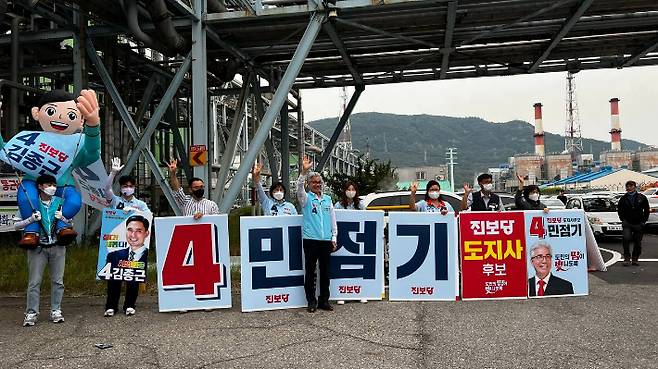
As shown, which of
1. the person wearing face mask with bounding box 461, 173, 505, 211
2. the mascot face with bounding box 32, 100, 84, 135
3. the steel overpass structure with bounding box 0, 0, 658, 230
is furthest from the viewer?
the steel overpass structure with bounding box 0, 0, 658, 230

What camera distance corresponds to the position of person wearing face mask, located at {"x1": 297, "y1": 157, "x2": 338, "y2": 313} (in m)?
6.68

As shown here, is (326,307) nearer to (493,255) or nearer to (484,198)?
(493,255)

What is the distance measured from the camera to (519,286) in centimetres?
721

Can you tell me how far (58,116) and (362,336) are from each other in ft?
14.5

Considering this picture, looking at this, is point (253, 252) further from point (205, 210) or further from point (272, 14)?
point (272, 14)

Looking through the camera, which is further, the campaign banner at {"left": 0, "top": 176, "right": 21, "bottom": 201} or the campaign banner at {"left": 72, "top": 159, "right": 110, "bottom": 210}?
the campaign banner at {"left": 0, "top": 176, "right": 21, "bottom": 201}

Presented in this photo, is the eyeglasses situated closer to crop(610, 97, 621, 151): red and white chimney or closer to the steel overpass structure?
the steel overpass structure

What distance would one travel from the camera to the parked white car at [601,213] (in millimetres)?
15773

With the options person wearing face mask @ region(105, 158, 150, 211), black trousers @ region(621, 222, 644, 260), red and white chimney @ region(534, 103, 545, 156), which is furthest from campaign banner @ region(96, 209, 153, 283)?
red and white chimney @ region(534, 103, 545, 156)

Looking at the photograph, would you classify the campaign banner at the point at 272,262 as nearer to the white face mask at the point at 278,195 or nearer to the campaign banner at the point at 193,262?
the campaign banner at the point at 193,262

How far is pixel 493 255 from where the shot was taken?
727cm

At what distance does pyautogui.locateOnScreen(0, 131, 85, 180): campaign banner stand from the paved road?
1.79 metres

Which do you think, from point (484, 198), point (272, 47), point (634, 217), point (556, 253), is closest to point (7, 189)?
point (272, 47)

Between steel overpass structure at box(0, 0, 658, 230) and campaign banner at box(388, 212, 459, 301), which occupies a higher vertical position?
steel overpass structure at box(0, 0, 658, 230)
